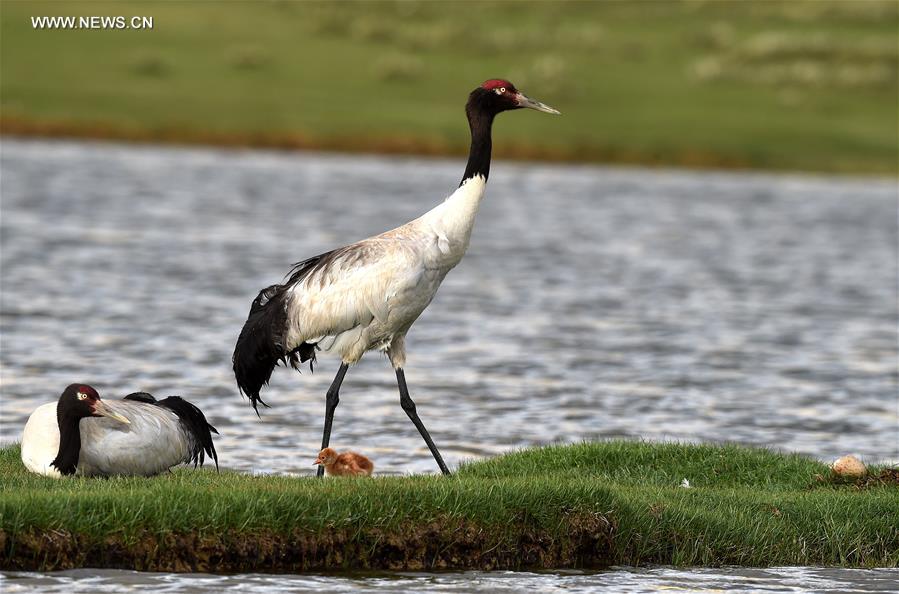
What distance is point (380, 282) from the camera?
14.9m

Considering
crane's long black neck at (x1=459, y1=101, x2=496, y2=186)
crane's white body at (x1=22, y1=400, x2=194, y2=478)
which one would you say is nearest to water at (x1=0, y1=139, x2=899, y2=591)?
crane's white body at (x1=22, y1=400, x2=194, y2=478)

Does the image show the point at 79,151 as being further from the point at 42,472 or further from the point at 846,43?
the point at 42,472

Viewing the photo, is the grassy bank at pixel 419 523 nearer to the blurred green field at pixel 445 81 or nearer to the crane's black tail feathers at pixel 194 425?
the crane's black tail feathers at pixel 194 425

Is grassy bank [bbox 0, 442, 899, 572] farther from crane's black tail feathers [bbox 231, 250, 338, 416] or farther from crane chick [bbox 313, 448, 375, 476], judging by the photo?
crane's black tail feathers [bbox 231, 250, 338, 416]

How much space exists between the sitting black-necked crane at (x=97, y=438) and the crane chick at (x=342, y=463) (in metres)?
1.26

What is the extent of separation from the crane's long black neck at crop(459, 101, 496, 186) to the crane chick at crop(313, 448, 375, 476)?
2.64 metres

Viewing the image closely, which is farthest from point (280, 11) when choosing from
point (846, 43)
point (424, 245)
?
point (424, 245)

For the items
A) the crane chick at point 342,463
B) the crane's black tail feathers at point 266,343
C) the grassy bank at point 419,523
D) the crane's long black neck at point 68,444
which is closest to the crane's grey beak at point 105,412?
the crane's long black neck at point 68,444

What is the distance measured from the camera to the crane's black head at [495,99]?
1586cm

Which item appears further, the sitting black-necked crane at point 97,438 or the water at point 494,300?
the water at point 494,300

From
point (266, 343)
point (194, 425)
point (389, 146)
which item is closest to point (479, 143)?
point (266, 343)

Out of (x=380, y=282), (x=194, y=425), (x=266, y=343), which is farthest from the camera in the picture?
(x=266, y=343)

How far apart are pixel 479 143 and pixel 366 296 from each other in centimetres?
179

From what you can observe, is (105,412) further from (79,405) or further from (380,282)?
(380,282)
